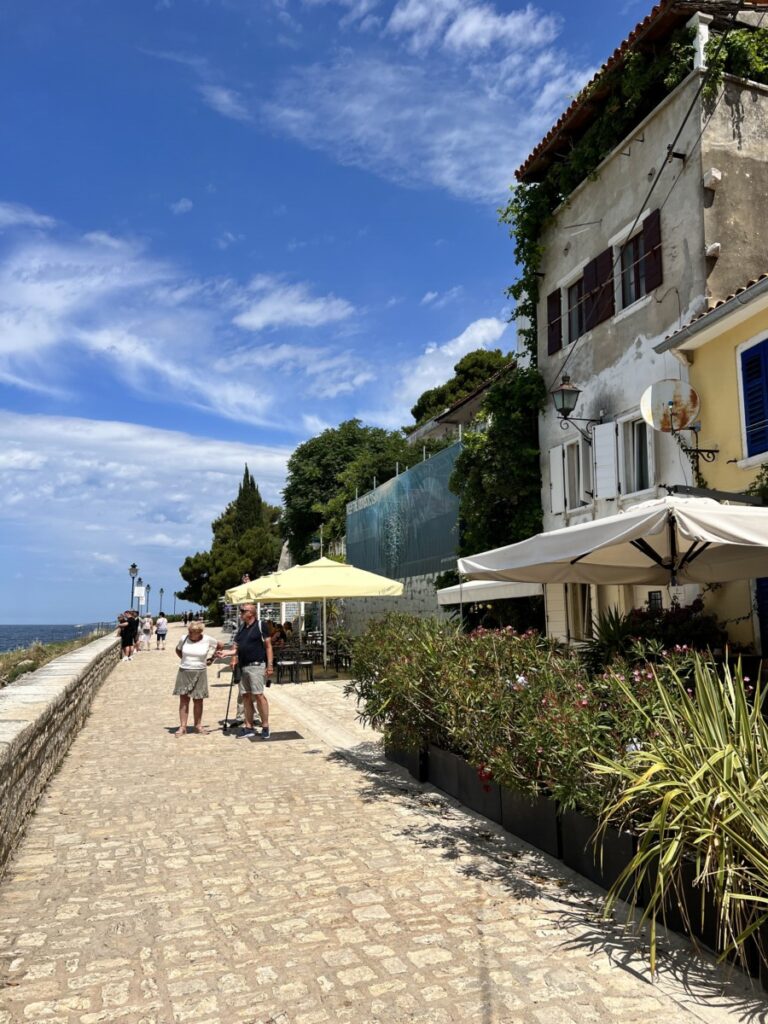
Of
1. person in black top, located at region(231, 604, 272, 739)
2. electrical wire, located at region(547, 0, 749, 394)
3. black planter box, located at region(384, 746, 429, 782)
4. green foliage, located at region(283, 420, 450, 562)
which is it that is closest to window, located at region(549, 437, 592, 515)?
electrical wire, located at region(547, 0, 749, 394)

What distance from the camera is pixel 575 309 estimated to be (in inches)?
560

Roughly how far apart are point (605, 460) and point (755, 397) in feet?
10.7

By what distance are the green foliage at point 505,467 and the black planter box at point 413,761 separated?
7.04 m

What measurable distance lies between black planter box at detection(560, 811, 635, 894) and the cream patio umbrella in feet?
34.4

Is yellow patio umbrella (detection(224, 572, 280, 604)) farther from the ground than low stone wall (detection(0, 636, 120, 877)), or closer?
farther from the ground

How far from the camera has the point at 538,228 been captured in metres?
15.3

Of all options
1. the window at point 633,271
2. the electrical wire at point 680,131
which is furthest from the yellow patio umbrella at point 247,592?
the electrical wire at point 680,131

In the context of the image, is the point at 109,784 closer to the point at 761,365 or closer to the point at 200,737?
the point at 200,737

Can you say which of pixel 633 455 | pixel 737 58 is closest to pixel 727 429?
pixel 633 455

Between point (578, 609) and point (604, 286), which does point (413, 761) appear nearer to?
point (578, 609)

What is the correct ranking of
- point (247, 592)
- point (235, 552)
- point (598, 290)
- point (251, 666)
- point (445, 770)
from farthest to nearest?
point (235, 552)
point (247, 592)
point (598, 290)
point (251, 666)
point (445, 770)

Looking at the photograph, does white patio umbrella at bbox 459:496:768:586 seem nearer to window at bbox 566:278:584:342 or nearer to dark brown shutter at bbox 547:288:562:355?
window at bbox 566:278:584:342

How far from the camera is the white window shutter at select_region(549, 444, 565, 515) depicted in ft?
45.8

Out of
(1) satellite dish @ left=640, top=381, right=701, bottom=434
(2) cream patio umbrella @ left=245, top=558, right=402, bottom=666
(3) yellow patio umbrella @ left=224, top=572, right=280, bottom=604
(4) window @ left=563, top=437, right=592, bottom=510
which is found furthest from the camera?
(3) yellow patio umbrella @ left=224, top=572, right=280, bottom=604
